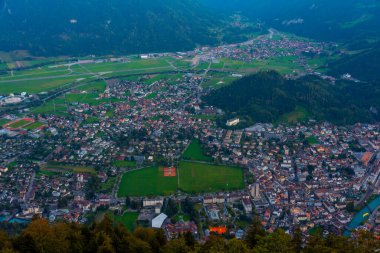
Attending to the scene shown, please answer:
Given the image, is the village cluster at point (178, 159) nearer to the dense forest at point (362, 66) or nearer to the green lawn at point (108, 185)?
the green lawn at point (108, 185)

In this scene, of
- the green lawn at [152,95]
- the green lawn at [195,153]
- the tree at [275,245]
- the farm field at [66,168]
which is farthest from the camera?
the green lawn at [152,95]

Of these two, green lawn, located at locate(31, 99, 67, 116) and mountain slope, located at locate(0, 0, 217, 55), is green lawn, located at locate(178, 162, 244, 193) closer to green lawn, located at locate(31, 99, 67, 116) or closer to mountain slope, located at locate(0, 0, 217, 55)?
green lawn, located at locate(31, 99, 67, 116)

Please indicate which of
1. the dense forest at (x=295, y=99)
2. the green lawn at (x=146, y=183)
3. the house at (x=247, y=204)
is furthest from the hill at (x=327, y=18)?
the house at (x=247, y=204)

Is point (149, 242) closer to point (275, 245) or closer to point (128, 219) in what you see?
point (275, 245)

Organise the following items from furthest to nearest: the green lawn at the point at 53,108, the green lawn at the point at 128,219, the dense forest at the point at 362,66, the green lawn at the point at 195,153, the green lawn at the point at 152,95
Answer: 1. the dense forest at the point at 362,66
2. the green lawn at the point at 152,95
3. the green lawn at the point at 53,108
4. the green lawn at the point at 195,153
5. the green lawn at the point at 128,219

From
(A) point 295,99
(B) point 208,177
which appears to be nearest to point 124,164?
(B) point 208,177

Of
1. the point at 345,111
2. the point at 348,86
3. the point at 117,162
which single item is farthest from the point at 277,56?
the point at 117,162

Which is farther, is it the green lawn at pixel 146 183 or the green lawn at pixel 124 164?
the green lawn at pixel 124 164
